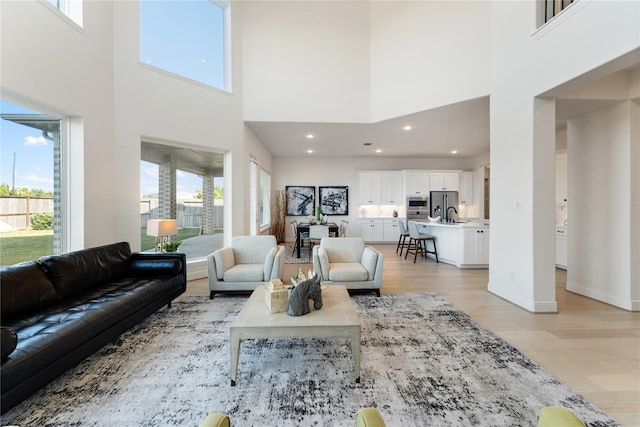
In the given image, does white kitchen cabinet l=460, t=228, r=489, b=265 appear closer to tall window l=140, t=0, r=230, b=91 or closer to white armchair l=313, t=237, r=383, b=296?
white armchair l=313, t=237, r=383, b=296

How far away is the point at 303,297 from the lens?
2.16m

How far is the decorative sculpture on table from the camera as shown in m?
2.13

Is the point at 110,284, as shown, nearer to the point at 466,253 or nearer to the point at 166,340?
the point at 166,340

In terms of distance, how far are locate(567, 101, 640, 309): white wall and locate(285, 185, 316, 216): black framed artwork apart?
6383 millimetres

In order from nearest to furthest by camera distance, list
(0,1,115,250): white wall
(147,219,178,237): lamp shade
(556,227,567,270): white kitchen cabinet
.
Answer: (0,1,115,250): white wall → (147,219,178,237): lamp shade → (556,227,567,270): white kitchen cabinet

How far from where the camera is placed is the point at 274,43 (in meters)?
5.39

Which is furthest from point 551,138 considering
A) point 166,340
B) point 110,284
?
point 110,284

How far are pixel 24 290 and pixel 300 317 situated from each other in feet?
7.52


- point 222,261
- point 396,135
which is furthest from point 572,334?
point 396,135

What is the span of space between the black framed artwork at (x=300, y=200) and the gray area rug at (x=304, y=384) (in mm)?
6335

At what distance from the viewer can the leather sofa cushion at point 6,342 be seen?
149 cm

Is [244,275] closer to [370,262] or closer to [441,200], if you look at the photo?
[370,262]

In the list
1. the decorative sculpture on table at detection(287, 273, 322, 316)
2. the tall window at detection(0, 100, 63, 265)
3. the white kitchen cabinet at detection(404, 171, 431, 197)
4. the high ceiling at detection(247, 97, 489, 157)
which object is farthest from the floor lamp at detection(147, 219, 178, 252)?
the white kitchen cabinet at detection(404, 171, 431, 197)

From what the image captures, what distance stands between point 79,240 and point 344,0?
6112mm
